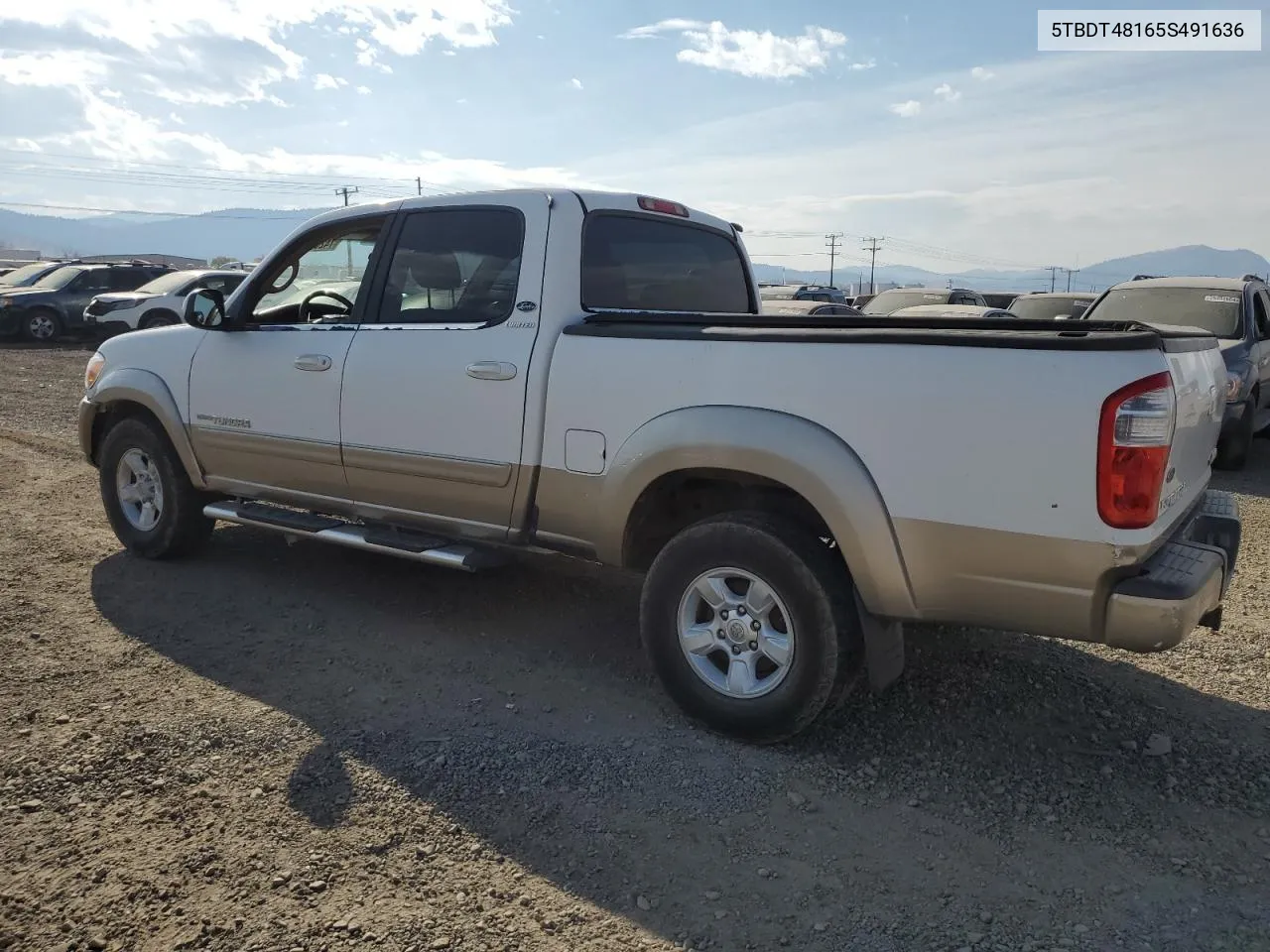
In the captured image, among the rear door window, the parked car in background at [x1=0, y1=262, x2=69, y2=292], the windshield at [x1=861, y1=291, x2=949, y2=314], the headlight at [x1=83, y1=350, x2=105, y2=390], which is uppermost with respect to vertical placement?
the parked car in background at [x1=0, y1=262, x2=69, y2=292]

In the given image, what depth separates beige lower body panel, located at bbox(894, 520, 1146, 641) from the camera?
2.88 metres

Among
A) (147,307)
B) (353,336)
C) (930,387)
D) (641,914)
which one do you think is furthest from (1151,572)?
(147,307)

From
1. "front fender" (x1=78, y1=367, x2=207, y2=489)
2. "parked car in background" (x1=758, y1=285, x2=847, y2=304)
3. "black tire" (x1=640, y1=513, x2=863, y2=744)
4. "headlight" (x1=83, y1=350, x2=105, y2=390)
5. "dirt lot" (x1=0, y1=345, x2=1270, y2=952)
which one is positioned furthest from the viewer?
"parked car in background" (x1=758, y1=285, x2=847, y2=304)

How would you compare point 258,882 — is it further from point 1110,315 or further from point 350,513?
point 1110,315

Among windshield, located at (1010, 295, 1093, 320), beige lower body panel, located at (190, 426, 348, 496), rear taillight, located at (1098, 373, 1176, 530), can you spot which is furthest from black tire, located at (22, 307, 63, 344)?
rear taillight, located at (1098, 373, 1176, 530)

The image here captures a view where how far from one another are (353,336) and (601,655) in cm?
190

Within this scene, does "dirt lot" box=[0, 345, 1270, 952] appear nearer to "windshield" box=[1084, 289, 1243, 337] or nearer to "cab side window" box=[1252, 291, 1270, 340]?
"windshield" box=[1084, 289, 1243, 337]

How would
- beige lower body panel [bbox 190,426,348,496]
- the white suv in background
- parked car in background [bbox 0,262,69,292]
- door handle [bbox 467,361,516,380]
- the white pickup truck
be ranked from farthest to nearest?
1. parked car in background [bbox 0,262,69,292]
2. the white suv in background
3. beige lower body panel [bbox 190,426,348,496]
4. door handle [bbox 467,361,516,380]
5. the white pickup truck

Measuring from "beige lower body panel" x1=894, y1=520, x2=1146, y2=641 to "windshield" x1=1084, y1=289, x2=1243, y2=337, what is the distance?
23.9ft

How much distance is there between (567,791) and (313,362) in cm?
255

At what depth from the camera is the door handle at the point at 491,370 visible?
401 cm

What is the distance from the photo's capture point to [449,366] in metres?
4.19

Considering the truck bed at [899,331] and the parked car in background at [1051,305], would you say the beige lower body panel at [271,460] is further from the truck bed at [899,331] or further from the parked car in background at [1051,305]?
the parked car in background at [1051,305]

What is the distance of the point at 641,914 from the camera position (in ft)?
8.71
